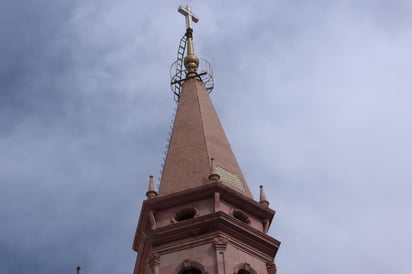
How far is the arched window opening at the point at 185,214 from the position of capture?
52406mm

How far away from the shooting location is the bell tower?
50156 mm

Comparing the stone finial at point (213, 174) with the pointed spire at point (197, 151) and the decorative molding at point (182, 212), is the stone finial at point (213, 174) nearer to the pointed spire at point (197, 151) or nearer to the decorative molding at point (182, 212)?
the pointed spire at point (197, 151)

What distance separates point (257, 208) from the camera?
53750mm

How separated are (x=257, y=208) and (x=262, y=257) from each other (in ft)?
10.2

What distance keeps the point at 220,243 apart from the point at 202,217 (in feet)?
6.01

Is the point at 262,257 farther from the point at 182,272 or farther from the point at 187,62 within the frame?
the point at 187,62

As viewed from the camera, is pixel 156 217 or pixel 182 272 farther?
pixel 156 217

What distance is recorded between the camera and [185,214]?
52.7m

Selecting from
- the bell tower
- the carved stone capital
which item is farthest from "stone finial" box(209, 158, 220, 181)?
the carved stone capital

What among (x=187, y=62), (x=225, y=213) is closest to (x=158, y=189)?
(x=225, y=213)

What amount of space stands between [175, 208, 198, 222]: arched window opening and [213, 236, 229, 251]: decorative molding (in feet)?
8.29

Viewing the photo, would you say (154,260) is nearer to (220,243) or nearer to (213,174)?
(220,243)

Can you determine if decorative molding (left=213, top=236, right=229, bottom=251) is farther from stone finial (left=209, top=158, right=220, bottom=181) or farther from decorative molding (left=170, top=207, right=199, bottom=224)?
stone finial (left=209, top=158, right=220, bottom=181)

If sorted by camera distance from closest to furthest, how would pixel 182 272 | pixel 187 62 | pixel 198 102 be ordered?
pixel 182 272, pixel 198 102, pixel 187 62
